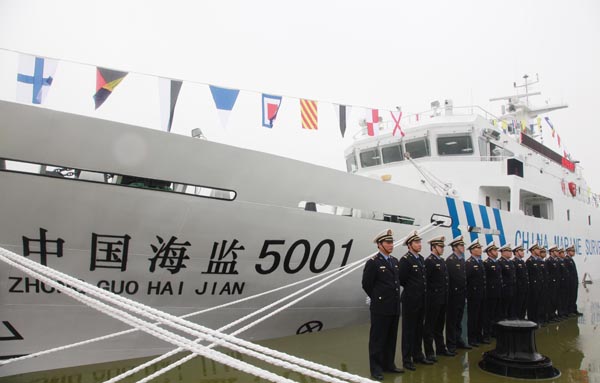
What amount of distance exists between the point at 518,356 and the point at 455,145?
16.5 ft

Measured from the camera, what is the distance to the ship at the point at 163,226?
3477 mm

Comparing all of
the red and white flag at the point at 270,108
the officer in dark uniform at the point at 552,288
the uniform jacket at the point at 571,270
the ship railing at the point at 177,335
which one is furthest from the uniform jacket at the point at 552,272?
the ship railing at the point at 177,335

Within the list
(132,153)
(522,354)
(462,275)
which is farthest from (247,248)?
(522,354)

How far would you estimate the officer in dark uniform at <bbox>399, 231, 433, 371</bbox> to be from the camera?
4.30 metres

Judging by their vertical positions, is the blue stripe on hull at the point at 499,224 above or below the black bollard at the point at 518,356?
above

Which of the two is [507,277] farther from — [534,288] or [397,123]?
[397,123]

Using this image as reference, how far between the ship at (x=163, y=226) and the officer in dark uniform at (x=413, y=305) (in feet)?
3.00

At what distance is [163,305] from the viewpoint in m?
4.14

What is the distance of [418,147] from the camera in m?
8.65

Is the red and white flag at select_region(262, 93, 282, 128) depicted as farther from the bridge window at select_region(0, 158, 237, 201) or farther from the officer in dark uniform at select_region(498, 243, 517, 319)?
the officer in dark uniform at select_region(498, 243, 517, 319)

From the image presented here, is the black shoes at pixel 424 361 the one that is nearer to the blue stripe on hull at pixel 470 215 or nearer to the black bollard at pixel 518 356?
the black bollard at pixel 518 356

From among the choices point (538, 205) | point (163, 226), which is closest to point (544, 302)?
point (538, 205)

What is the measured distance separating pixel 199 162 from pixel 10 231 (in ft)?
5.26

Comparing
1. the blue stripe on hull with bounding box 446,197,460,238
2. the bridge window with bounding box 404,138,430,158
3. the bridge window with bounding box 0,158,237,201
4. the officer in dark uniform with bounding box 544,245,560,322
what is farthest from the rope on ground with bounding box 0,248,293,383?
the bridge window with bounding box 404,138,430,158
